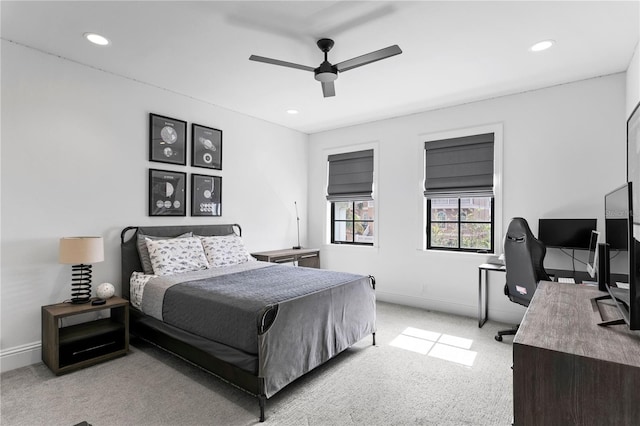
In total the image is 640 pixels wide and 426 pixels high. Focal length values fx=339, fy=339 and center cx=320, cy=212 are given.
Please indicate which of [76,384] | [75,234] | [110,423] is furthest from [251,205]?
[110,423]

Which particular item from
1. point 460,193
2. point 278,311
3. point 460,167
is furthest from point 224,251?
point 460,167

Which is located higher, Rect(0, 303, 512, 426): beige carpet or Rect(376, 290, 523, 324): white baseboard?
Rect(376, 290, 523, 324): white baseboard

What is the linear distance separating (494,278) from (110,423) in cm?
398

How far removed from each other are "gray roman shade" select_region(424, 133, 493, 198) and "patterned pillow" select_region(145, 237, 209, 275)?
3015mm

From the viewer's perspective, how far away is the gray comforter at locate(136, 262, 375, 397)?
229cm

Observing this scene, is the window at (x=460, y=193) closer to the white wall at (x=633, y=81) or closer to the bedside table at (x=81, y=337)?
the white wall at (x=633, y=81)

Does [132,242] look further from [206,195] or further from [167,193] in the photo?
[206,195]

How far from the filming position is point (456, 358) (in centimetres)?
306

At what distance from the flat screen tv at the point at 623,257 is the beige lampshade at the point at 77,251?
3488 millimetres

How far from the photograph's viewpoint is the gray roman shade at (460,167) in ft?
13.8

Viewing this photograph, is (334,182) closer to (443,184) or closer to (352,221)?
(352,221)

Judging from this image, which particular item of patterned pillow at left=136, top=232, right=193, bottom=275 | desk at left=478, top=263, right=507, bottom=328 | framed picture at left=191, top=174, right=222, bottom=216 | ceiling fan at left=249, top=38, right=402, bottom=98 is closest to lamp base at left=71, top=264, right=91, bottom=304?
patterned pillow at left=136, top=232, right=193, bottom=275

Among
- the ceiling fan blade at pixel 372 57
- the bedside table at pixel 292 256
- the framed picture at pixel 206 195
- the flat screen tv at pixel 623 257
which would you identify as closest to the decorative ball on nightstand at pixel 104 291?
the framed picture at pixel 206 195

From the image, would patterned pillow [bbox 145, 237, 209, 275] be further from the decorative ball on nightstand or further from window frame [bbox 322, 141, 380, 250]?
window frame [bbox 322, 141, 380, 250]
